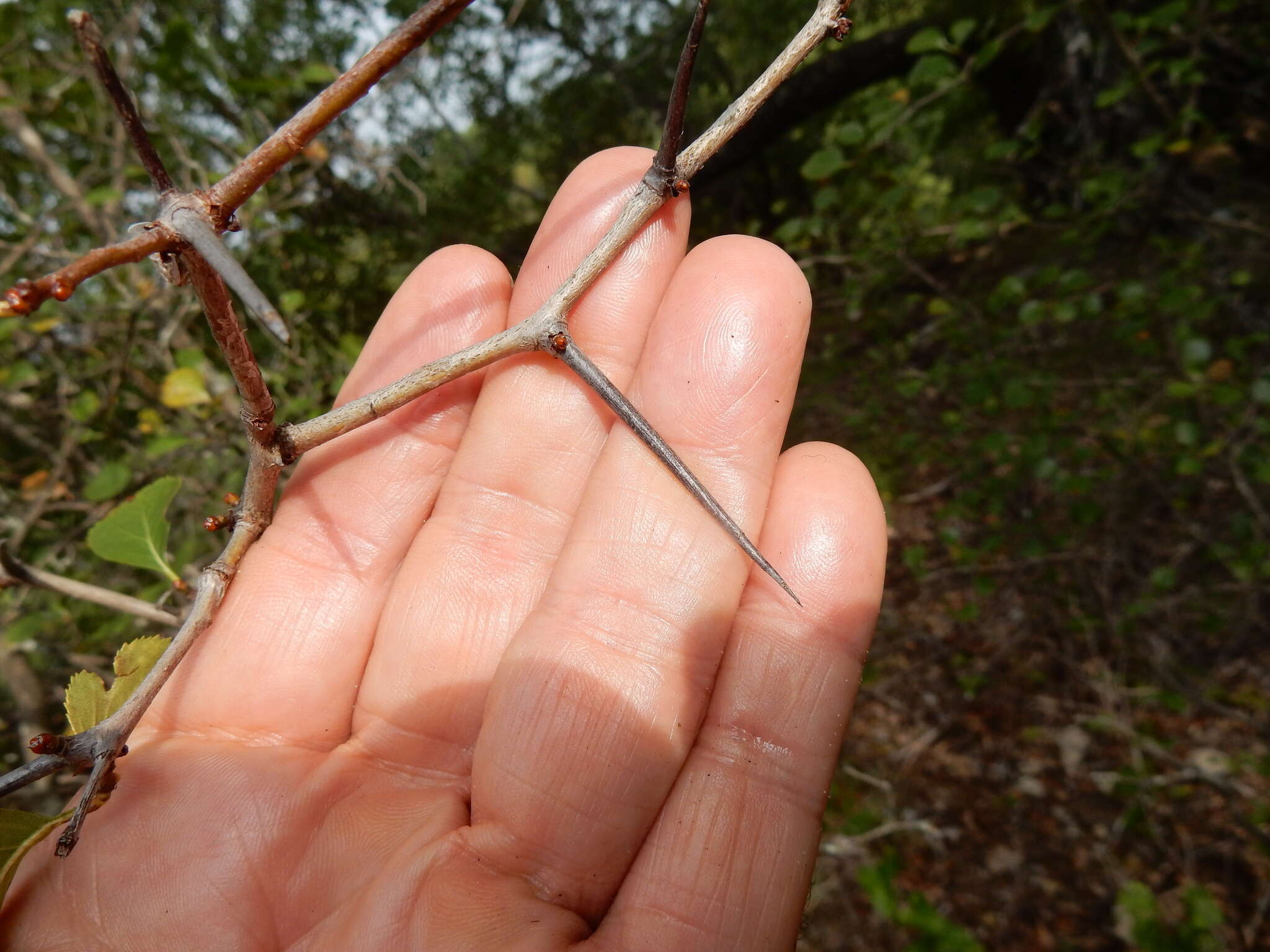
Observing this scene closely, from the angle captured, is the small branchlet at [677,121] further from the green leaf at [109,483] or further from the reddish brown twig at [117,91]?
the green leaf at [109,483]

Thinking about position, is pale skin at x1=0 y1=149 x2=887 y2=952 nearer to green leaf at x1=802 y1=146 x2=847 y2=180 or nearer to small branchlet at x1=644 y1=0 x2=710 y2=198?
small branchlet at x1=644 y1=0 x2=710 y2=198

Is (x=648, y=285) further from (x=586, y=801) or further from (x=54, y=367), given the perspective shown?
(x=54, y=367)

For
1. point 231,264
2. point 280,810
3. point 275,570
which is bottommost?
point 280,810

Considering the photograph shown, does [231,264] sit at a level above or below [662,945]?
above

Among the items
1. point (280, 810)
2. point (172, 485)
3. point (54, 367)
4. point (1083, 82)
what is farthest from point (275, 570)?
point (1083, 82)

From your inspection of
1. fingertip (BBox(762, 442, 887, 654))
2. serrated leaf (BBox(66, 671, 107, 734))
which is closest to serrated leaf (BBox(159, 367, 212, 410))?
serrated leaf (BBox(66, 671, 107, 734))

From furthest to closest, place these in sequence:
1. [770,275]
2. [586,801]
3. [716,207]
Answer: [716,207] → [770,275] → [586,801]

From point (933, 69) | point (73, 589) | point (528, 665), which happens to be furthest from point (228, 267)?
point (933, 69)
